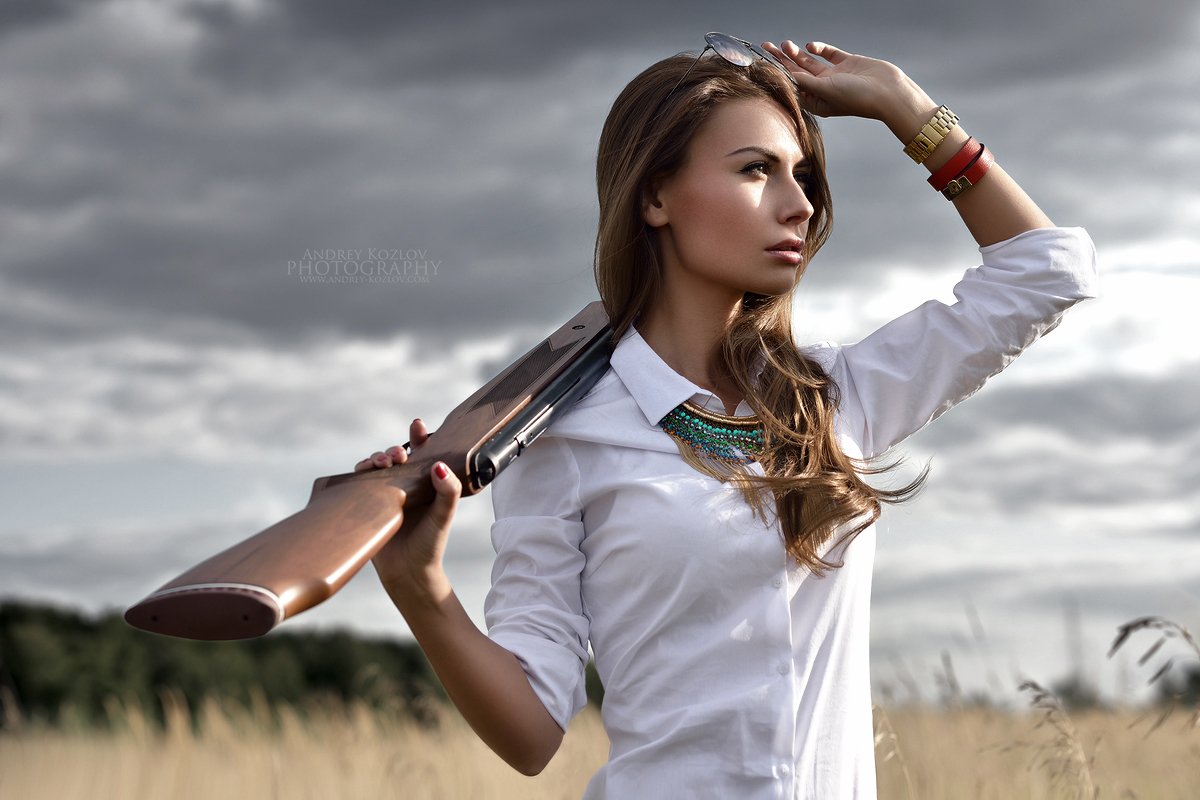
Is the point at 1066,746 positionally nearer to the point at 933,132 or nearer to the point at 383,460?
the point at 933,132

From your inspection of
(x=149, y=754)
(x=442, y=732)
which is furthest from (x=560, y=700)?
(x=149, y=754)

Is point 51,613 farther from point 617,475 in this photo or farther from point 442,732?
point 617,475

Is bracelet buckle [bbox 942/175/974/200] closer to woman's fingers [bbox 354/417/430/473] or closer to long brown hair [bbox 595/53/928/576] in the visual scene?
long brown hair [bbox 595/53/928/576]

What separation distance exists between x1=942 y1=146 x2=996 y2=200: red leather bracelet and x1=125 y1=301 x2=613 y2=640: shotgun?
1.01 m

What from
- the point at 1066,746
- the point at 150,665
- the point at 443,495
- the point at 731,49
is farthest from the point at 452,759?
the point at 150,665

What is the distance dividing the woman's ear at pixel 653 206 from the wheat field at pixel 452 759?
5.52 feet

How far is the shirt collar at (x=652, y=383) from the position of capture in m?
2.92

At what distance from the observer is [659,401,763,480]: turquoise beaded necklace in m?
2.87

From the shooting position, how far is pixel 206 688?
1620cm

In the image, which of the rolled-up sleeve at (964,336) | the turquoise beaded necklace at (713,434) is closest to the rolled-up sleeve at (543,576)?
the turquoise beaded necklace at (713,434)

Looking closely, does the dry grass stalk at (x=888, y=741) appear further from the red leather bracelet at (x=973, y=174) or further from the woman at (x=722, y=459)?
the red leather bracelet at (x=973, y=174)

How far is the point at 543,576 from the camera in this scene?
2.79m

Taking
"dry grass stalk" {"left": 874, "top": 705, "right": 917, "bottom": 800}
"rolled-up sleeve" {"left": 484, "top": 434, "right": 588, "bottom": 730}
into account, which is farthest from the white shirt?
"dry grass stalk" {"left": 874, "top": 705, "right": 917, "bottom": 800}

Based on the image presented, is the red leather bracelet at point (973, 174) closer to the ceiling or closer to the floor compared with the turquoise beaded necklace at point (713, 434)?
closer to the ceiling
